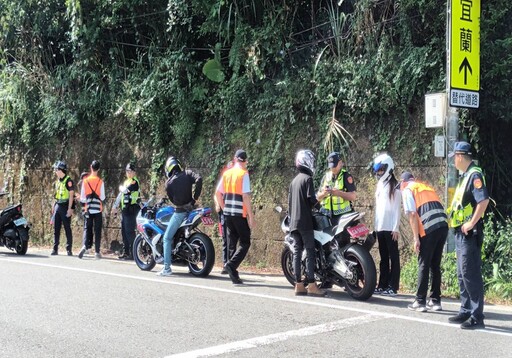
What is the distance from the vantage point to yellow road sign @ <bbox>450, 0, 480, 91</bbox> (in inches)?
337

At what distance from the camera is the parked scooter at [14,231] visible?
1309 cm

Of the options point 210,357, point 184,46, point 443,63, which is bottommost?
point 210,357

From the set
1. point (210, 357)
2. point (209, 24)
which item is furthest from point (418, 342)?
point (209, 24)

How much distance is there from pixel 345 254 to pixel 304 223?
0.70 meters

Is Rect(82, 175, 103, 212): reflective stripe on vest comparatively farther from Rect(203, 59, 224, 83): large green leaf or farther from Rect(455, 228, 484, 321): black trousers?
Rect(455, 228, 484, 321): black trousers

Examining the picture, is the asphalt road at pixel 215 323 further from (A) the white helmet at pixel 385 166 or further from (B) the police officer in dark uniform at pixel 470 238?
(A) the white helmet at pixel 385 166

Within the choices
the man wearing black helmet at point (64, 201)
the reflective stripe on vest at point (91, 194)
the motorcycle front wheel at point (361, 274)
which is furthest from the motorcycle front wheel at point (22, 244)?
the motorcycle front wheel at point (361, 274)

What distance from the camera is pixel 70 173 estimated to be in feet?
52.0

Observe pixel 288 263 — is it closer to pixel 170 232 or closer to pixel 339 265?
pixel 339 265

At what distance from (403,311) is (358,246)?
107 centimetres

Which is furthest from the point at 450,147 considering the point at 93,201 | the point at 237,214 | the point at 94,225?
the point at 94,225

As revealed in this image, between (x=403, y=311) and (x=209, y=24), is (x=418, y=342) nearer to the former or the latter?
(x=403, y=311)

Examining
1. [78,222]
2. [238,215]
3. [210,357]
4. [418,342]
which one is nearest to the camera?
[210,357]

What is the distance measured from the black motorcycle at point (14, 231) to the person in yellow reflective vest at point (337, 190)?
7615mm
